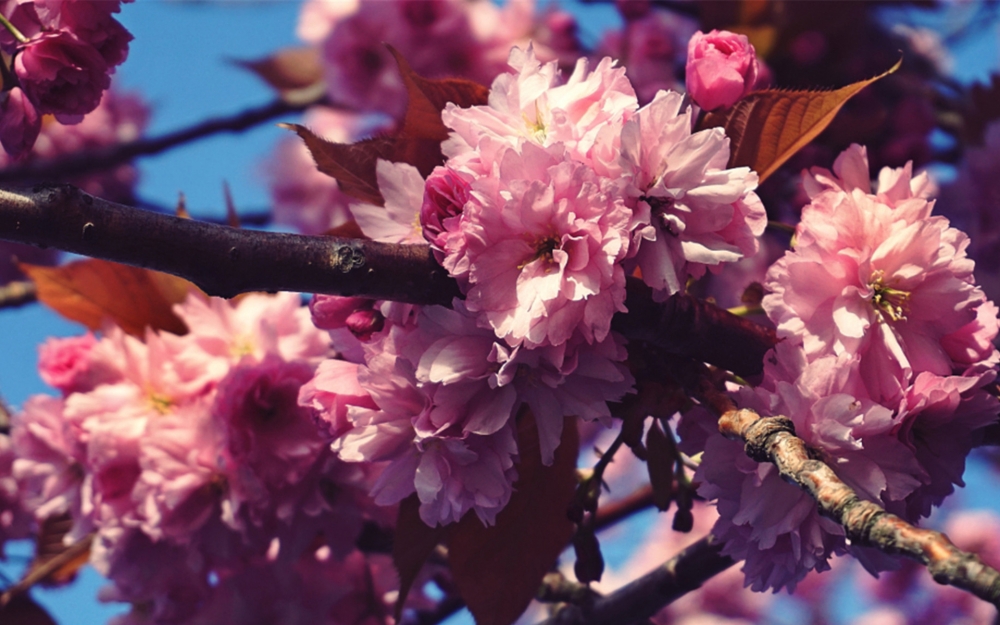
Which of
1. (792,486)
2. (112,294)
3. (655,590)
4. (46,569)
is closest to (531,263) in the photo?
(792,486)

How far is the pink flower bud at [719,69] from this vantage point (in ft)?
2.44

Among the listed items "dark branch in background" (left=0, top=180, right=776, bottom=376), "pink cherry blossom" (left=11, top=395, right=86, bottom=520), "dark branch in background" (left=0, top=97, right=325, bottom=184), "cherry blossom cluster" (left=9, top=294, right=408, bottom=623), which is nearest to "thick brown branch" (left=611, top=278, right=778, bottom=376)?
"dark branch in background" (left=0, top=180, right=776, bottom=376)

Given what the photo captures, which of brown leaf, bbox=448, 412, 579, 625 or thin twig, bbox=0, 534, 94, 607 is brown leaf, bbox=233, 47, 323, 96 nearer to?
thin twig, bbox=0, 534, 94, 607

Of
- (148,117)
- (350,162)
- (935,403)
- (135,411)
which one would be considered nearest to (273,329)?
(135,411)

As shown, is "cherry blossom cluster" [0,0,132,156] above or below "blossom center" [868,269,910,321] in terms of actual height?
above

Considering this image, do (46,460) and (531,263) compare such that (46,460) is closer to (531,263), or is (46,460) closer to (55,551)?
(55,551)

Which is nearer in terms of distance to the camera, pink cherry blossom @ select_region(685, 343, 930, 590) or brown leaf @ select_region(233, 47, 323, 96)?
pink cherry blossom @ select_region(685, 343, 930, 590)

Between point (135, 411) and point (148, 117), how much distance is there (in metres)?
2.18

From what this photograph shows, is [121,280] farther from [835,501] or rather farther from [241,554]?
[835,501]

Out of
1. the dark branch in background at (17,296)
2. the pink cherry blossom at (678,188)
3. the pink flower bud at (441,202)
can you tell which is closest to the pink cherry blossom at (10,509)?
the dark branch in background at (17,296)

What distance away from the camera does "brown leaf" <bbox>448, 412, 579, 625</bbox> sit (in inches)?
32.7

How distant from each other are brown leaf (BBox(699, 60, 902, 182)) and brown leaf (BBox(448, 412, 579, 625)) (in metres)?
0.29

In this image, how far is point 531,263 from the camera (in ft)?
2.06

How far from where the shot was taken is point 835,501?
1.60 feet
